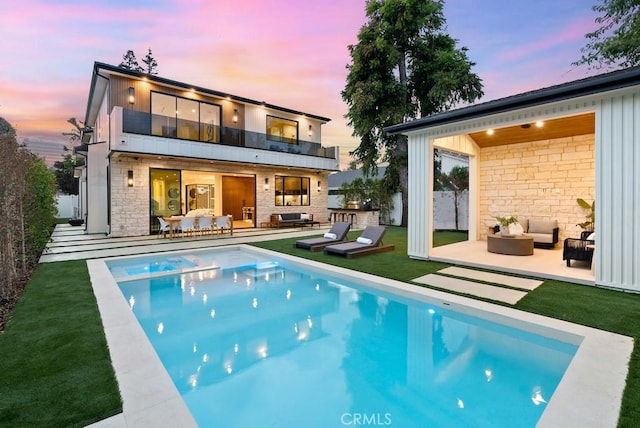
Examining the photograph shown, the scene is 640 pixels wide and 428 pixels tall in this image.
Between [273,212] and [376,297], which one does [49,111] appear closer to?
[273,212]

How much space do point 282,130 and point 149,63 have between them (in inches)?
977

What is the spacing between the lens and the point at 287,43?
50.3ft

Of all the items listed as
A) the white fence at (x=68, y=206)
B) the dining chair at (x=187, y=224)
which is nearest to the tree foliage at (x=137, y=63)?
the white fence at (x=68, y=206)

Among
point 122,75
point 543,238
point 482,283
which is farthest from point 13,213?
point 543,238

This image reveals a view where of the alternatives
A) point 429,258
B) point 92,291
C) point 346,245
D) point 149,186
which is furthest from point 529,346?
point 149,186

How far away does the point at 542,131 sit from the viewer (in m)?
9.60

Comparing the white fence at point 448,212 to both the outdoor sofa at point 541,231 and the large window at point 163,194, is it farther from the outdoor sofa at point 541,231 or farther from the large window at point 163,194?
the large window at point 163,194

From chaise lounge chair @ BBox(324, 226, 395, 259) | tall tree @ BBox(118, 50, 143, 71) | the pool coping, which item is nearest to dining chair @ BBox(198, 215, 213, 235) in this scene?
chaise lounge chair @ BBox(324, 226, 395, 259)

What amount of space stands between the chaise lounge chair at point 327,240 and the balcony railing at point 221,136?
306 inches

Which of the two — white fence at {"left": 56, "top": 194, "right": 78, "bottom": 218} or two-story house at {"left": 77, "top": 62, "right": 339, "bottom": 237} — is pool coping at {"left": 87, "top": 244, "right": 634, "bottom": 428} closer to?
two-story house at {"left": 77, "top": 62, "right": 339, "bottom": 237}

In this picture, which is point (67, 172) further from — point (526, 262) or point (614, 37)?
point (614, 37)

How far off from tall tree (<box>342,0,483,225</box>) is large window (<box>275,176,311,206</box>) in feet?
14.5

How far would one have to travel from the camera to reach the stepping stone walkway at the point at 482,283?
536cm

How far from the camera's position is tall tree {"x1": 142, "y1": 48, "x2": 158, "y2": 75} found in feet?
112
